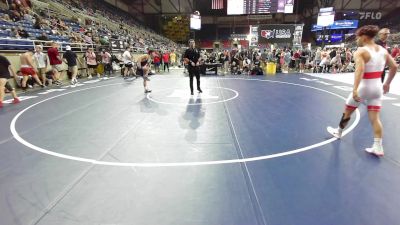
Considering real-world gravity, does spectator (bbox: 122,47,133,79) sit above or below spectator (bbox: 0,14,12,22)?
below

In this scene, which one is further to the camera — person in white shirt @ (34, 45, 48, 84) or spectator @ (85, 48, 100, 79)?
A: spectator @ (85, 48, 100, 79)

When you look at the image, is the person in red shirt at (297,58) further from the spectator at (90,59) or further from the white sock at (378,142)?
the white sock at (378,142)

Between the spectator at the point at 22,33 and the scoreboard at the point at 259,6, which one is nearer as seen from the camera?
the spectator at the point at 22,33

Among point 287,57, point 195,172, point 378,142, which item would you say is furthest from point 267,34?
point 195,172

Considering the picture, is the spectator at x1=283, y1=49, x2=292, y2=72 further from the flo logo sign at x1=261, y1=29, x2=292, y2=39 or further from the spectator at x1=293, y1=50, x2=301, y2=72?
the flo logo sign at x1=261, y1=29, x2=292, y2=39

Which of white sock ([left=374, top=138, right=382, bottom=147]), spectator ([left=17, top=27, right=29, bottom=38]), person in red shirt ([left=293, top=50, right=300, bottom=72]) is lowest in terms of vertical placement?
white sock ([left=374, top=138, right=382, bottom=147])

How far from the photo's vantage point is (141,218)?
234cm

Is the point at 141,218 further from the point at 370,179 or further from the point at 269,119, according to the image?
the point at 269,119

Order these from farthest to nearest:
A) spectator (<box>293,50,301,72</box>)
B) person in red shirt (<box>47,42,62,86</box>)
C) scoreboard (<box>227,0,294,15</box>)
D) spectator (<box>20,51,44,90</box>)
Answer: scoreboard (<box>227,0,294,15</box>), spectator (<box>293,50,301,72</box>), person in red shirt (<box>47,42,62,86</box>), spectator (<box>20,51,44,90</box>)

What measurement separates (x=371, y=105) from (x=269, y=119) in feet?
7.10

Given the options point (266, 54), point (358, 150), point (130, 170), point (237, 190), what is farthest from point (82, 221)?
point (266, 54)

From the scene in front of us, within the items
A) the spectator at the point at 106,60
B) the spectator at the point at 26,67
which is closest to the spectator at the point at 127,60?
the spectator at the point at 106,60

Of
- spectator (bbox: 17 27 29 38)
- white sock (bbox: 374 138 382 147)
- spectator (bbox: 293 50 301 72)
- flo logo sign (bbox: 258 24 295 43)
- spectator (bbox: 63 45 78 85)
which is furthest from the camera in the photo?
spectator (bbox: 293 50 301 72)

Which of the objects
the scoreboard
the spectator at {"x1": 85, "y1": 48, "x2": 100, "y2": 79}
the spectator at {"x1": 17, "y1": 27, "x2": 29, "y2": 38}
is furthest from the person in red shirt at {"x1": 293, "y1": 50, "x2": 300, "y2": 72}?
the spectator at {"x1": 17, "y1": 27, "x2": 29, "y2": 38}
